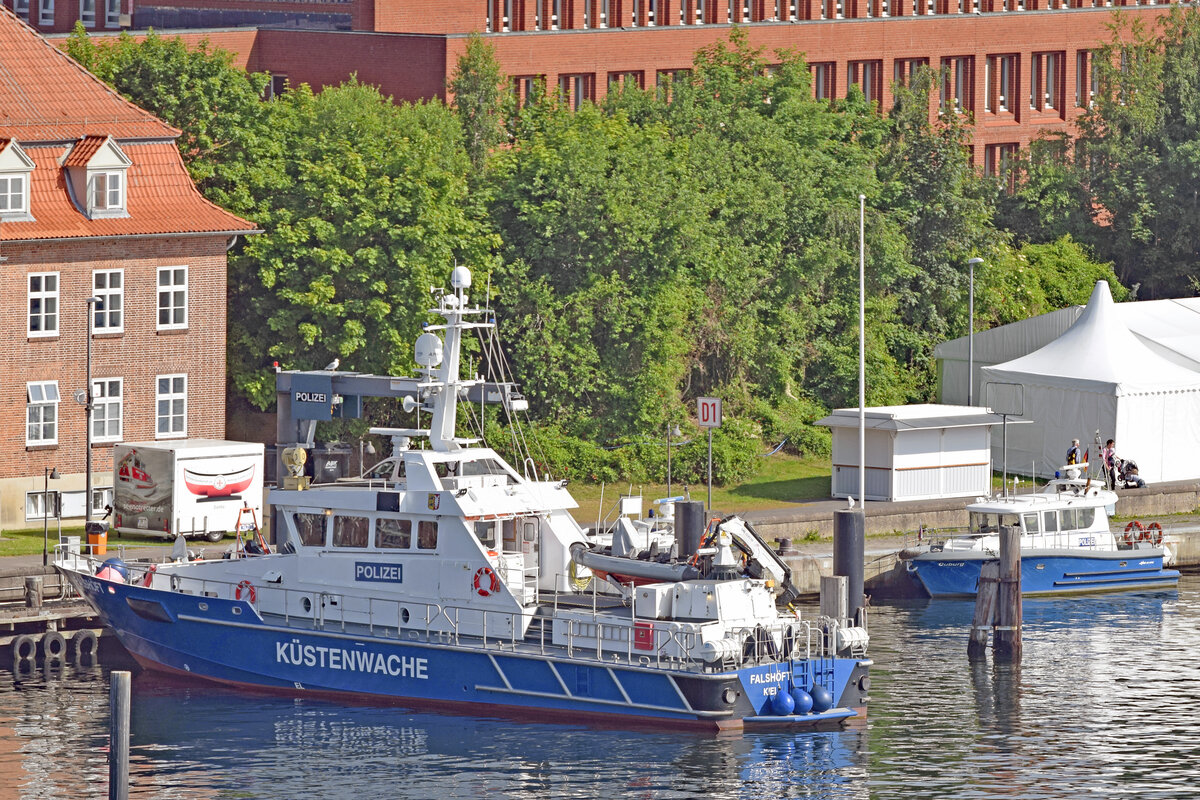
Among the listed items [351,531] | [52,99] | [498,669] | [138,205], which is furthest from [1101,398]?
[52,99]

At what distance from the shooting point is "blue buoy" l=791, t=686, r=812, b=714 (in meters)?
44.3

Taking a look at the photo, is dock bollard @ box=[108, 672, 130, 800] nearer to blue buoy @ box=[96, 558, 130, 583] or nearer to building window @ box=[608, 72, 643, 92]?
blue buoy @ box=[96, 558, 130, 583]

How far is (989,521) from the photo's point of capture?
60.2 metres

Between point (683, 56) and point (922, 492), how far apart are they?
27.4 meters

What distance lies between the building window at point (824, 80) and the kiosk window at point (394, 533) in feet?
158

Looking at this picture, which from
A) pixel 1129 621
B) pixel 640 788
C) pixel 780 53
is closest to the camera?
pixel 640 788

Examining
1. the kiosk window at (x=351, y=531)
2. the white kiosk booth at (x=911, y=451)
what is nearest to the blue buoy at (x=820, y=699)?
the kiosk window at (x=351, y=531)

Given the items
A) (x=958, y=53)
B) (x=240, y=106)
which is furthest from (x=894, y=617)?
(x=958, y=53)

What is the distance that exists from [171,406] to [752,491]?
597 inches

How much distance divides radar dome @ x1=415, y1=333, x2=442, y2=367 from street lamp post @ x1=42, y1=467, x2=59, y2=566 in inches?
416

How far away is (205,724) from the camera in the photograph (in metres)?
45.9

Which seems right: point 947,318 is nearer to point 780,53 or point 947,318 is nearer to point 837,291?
point 837,291

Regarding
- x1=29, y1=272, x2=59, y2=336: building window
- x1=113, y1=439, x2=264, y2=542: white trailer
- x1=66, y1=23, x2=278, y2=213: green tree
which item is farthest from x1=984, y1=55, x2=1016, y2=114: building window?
x1=113, y1=439, x2=264, y2=542: white trailer

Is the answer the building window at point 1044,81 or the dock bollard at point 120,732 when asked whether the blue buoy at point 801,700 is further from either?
the building window at point 1044,81
